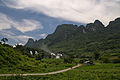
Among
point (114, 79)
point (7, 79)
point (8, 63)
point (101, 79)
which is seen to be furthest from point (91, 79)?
point (8, 63)

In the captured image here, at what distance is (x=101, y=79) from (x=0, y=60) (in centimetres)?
4402

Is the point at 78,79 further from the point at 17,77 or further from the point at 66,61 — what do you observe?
the point at 66,61

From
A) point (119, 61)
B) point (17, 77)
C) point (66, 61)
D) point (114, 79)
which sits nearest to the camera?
point (17, 77)

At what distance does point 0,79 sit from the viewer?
35.3 meters

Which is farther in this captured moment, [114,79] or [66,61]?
[66,61]

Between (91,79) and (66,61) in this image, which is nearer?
(91,79)

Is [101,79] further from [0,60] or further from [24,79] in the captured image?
[0,60]

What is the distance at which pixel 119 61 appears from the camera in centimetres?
8844

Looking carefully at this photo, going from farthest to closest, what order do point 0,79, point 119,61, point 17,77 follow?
point 119,61 → point 17,77 → point 0,79

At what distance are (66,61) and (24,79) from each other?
9719 cm

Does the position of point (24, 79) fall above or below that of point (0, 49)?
below

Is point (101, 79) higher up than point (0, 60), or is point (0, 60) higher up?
point (0, 60)

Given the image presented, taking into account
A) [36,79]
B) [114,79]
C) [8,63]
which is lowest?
[114,79]

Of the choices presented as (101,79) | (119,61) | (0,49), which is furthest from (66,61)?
(101,79)
